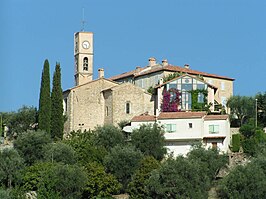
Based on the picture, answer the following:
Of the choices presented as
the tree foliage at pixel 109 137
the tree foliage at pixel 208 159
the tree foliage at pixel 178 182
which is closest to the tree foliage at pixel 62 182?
the tree foliage at pixel 178 182

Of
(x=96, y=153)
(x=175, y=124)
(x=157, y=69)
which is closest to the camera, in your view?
(x=96, y=153)

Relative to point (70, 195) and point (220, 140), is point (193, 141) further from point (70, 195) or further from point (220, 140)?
point (70, 195)

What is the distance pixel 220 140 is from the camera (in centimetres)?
6188

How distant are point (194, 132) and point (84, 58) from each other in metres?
19.4

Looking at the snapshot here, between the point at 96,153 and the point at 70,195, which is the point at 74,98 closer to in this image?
the point at 96,153

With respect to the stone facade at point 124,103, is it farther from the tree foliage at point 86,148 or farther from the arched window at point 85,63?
the arched window at point 85,63

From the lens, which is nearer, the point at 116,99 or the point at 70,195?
the point at 70,195

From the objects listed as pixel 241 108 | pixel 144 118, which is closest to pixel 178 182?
pixel 144 118

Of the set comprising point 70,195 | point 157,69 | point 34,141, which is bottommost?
point 70,195

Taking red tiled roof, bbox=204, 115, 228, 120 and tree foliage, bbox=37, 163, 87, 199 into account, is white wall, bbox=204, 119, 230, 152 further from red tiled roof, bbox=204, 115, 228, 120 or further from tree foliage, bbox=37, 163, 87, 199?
tree foliage, bbox=37, 163, 87, 199

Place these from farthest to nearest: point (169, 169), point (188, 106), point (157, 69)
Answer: point (157, 69) < point (188, 106) < point (169, 169)

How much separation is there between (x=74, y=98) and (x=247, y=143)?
16.6m

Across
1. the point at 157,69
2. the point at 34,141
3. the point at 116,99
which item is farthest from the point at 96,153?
the point at 157,69

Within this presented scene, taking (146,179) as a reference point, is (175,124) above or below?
above
